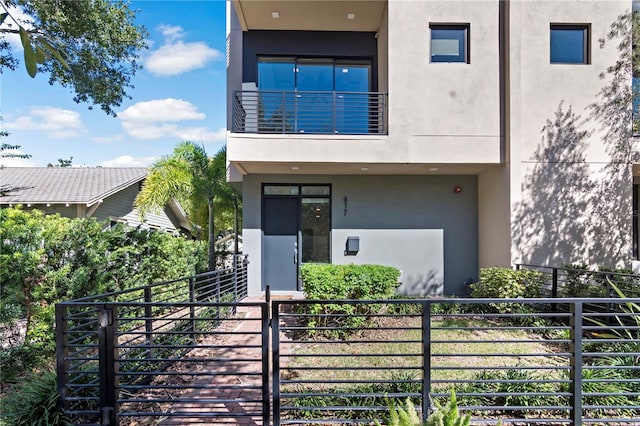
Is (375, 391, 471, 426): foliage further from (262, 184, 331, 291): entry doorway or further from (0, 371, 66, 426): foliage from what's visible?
(262, 184, 331, 291): entry doorway

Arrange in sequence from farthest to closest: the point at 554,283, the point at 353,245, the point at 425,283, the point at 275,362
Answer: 1. the point at 425,283
2. the point at 353,245
3. the point at 554,283
4. the point at 275,362

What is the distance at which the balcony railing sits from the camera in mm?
8773

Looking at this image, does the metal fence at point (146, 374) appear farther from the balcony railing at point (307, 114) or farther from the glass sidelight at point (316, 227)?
the balcony railing at point (307, 114)

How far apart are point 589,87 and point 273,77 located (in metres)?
8.12

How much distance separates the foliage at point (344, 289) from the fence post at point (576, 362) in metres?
3.22

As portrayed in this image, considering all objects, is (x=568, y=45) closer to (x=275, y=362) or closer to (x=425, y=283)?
(x=425, y=283)

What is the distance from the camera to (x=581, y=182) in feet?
27.5

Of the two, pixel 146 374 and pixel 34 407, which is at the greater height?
pixel 146 374

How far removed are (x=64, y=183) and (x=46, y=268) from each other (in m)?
12.9

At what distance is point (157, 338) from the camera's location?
5328mm

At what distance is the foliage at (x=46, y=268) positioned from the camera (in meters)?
4.43

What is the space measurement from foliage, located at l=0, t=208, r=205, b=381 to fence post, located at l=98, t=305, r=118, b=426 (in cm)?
212

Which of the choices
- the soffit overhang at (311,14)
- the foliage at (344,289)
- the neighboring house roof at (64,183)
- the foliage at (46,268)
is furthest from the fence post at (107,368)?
the neighboring house roof at (64,183)

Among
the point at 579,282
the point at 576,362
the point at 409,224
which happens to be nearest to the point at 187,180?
the point at 409,224
